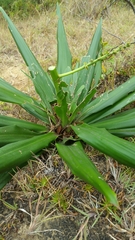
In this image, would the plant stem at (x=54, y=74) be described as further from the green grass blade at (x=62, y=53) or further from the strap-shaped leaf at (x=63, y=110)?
the green grass blade at (x=62, y=53)

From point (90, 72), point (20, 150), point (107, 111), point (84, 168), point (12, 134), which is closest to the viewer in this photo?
point (84, 168)

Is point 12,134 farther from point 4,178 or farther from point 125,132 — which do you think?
point 125,132

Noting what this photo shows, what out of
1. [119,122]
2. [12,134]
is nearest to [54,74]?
[12,134]

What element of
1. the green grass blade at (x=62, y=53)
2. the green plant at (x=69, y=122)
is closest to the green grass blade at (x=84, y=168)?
the green plant at (x=69, y=122)

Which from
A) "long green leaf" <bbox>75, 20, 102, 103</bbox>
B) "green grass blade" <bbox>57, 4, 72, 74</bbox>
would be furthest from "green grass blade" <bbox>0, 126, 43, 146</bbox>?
"green grass blade" <bbox>57, 4, 72, 74</bbox>

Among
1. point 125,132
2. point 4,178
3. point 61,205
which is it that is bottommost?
point 61,205

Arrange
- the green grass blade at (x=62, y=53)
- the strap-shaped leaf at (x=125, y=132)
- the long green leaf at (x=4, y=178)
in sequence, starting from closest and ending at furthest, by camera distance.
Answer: the long green leaf at (x=4, y=178), the strap-shaped leaf at (x=125, y=132), the green grass blade at (x=62, y=53)

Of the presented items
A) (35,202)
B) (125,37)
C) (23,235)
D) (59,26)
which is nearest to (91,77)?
(59,26)
